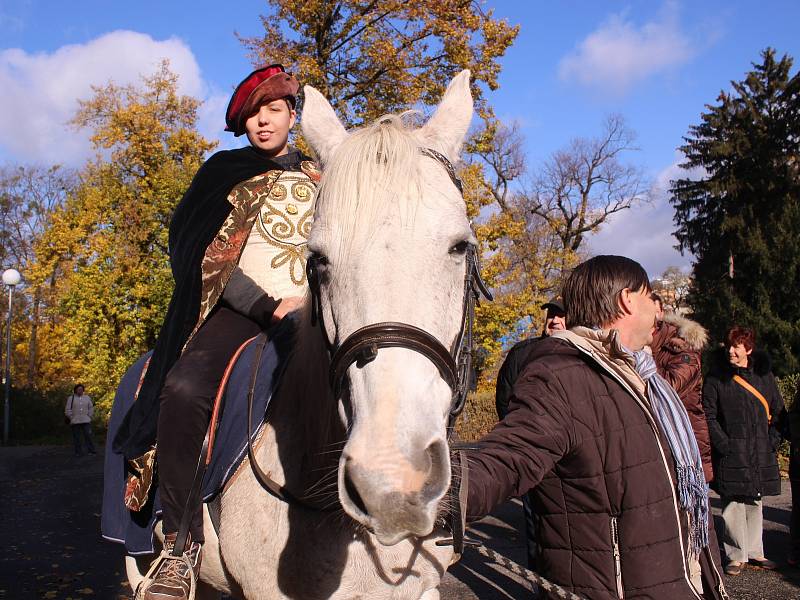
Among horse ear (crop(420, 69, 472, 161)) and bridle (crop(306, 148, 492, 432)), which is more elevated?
horse ear (crop(420, 69, 472, 161))

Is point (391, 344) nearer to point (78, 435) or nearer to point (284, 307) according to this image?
point (284, 307)

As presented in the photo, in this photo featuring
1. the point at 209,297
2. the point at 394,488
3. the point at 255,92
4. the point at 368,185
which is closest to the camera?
the point at 394,488

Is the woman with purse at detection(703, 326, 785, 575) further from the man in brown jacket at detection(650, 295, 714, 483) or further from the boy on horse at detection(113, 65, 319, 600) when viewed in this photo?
the boy on horse at detection(113, 65, 319, 600)

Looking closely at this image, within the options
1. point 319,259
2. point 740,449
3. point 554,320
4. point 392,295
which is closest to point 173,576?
point 319,259

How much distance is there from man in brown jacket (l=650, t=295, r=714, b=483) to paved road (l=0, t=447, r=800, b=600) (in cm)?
198

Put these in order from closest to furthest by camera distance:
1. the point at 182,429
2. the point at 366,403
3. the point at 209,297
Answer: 1. the point at 366,403
2. the point at 182,429
3. the point at 209,297

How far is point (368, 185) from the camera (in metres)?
1.93

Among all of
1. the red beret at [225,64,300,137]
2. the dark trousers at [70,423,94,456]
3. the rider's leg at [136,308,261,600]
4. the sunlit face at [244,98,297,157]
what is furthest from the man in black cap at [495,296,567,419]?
the dark trousers at [70,423,94,456]

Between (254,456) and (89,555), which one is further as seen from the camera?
(89,555)

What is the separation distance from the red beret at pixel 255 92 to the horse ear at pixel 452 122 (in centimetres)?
126

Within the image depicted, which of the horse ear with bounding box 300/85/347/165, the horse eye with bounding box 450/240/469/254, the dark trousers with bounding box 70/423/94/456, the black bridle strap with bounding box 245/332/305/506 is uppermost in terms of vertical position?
the horse ear with bounding box 300/85/347/165

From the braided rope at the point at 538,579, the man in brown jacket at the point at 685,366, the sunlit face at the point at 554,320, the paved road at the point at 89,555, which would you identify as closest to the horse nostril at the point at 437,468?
the braided rope at the point at 538,579

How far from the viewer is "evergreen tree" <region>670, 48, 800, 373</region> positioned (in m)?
23.8

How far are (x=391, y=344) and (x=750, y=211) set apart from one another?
30.3 metres
